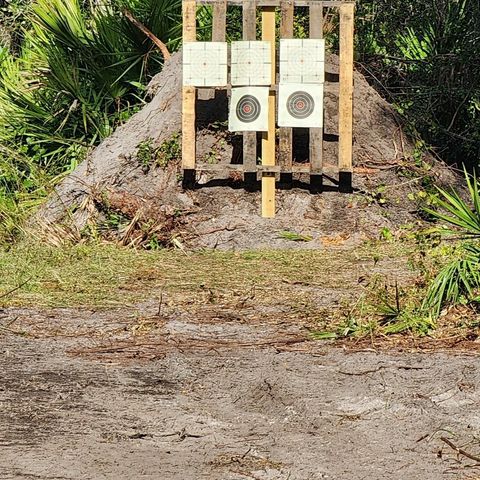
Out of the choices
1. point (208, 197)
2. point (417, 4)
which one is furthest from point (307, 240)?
point (417, 4)

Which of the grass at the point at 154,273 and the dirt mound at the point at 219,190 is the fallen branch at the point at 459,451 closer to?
the grass at the point at 154,273

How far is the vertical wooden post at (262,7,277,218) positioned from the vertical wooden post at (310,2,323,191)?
13.7 inches

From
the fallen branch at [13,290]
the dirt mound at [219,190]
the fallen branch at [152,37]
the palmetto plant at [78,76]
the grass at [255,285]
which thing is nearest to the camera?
the grass at [255,285]

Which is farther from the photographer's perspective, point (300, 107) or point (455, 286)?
point (300, 107)

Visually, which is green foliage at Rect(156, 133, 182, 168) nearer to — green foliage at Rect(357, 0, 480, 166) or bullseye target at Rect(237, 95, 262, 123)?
bullseye target at Rect(237, 95, 262, 123)

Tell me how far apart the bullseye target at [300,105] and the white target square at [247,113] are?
0.74 ft

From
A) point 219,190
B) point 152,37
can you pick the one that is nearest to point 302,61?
point 219,190

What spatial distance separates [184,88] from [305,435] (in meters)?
6.23

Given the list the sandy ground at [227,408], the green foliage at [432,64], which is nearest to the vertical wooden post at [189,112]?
the green foliage at [432,64]

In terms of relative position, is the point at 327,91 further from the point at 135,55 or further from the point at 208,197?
the point at 135,55

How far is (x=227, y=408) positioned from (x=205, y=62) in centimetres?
583

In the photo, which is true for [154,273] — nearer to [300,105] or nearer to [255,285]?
[255,285]

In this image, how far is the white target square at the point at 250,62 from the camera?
1044 cm

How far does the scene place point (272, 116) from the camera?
10.5 metres
